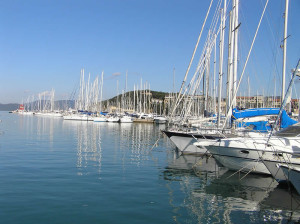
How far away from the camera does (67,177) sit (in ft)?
55.2

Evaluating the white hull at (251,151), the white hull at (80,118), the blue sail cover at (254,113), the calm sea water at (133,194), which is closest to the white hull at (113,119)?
the white hull at (80,118)

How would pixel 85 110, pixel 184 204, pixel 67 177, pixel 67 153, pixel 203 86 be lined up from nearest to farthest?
pixel 184 204 < pixel 67 177 < pixel 67 153 < pixel 203 86 < pixel 85 110

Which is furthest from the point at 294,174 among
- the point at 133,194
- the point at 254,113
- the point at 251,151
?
the point at 254,113

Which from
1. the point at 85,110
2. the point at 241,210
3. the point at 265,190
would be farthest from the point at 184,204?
the point at 85,110

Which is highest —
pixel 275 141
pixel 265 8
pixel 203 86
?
pixel 265 8

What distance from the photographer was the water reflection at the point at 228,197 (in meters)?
11.8

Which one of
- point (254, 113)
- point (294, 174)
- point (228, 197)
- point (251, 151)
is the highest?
point (254, 113)

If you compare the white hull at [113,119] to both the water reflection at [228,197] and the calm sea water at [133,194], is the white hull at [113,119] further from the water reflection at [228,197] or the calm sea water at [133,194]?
the water reflection at [228,197]

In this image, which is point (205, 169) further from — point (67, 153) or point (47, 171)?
point (67, 153)

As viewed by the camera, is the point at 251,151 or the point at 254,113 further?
the point at 254,113

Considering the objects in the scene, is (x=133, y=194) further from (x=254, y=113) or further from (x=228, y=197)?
(x=254, y=113)

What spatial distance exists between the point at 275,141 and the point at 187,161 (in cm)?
792

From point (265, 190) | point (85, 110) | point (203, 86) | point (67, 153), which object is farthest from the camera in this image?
point (85, 110)

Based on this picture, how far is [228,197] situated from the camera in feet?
46.5
